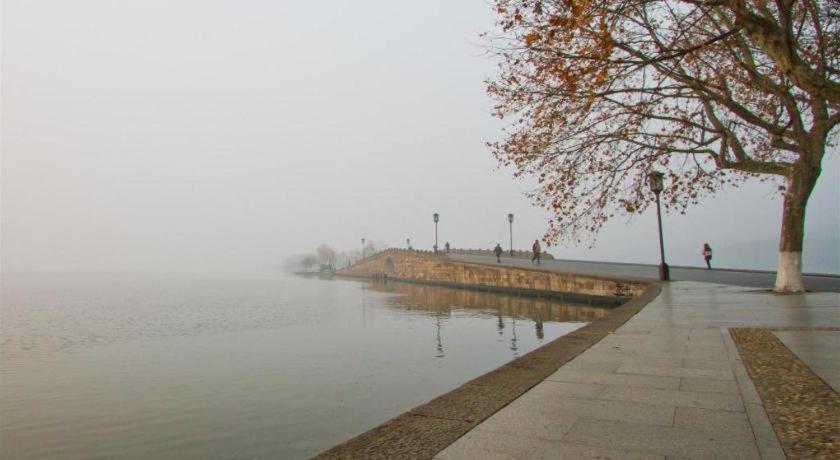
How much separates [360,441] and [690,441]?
238 centimetres

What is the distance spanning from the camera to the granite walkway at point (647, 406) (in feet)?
11.6

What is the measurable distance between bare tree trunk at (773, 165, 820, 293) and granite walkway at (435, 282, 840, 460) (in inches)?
271

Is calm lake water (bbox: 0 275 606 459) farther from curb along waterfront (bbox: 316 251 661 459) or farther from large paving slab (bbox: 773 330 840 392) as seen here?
large paving slab (bbox: 773 330 840 392)

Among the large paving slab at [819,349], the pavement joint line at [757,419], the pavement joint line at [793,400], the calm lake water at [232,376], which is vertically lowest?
the calm lake water at [232,376]

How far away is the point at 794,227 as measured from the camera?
48.1ft

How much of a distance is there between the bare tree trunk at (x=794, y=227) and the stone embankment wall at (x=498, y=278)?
19.6ft

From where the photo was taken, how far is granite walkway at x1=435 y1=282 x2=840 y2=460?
11.6 feet

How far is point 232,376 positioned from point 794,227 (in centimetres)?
1551

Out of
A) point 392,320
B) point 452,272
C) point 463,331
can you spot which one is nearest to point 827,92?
point 463,331

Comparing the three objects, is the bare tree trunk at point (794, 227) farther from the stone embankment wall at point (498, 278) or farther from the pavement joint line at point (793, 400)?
the pavement joint line at point (793, 400)

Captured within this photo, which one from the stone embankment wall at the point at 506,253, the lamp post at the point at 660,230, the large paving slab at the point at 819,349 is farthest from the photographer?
the stone embankment wall at the point at 506,253

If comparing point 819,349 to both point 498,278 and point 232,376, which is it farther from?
point 498,278

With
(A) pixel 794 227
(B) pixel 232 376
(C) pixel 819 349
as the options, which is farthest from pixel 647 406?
(A) pixel 794 227

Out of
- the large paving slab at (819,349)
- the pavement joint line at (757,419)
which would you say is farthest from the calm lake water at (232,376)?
the large paving slab at (819,349)
